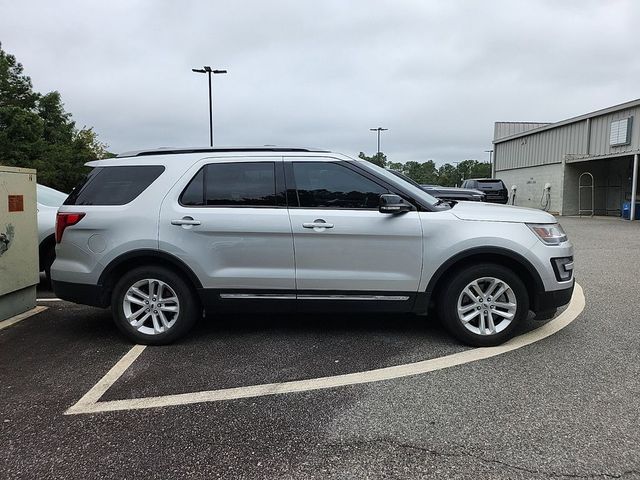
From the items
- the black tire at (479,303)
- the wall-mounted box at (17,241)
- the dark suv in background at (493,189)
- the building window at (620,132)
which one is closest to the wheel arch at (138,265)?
the wall-mounted box at (17,241)

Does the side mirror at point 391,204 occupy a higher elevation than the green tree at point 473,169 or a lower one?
lower

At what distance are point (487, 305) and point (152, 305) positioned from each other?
3.06 metres

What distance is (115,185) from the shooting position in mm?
4766

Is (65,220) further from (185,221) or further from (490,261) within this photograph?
(490,261)

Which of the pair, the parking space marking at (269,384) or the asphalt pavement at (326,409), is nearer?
the asphalt pavement at (326,409)

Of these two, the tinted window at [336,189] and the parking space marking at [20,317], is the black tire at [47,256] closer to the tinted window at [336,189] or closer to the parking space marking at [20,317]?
the parking space marking at [20,317]

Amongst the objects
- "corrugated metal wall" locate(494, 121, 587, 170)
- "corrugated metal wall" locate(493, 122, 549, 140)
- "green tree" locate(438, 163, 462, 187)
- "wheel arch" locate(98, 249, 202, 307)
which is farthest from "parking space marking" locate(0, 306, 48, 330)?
"green tree" locate(438, 163, 462, 187)

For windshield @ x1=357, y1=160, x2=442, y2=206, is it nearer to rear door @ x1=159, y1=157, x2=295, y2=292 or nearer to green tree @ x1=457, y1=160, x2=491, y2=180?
rear door @ x1=159, y1=157, x2=295, y2=292

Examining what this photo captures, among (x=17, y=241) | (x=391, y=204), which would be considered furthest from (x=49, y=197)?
(x=391, y=204)

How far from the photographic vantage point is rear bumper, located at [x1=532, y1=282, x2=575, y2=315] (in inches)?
176

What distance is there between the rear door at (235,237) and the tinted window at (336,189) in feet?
0.72

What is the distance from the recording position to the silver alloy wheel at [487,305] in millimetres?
4469

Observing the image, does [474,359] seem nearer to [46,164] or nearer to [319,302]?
[319,302]

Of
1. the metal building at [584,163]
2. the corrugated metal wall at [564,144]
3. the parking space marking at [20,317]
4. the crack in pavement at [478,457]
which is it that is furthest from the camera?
the corrugated metal wall at [564,144]
